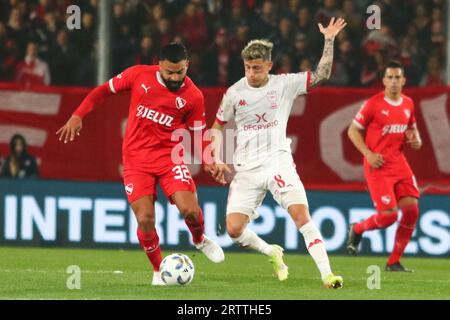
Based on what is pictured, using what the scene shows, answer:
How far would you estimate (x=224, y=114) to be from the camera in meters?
10.4

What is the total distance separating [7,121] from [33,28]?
2.11 metres

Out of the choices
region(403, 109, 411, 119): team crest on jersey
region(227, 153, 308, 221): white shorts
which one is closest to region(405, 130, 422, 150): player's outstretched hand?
region(403, 109, 411, 119): team crest on jersey

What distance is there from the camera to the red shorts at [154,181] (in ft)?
32.7

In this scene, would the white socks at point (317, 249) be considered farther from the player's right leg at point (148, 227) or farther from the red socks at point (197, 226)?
the player's right leg at point (148, 227)

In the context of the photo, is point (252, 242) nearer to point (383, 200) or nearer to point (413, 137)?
point (383, 200)

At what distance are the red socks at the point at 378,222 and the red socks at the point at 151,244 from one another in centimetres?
309

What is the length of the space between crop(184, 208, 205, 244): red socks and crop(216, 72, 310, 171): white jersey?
22.2 inches

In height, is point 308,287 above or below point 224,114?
below

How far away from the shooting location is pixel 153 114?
10.0 metres

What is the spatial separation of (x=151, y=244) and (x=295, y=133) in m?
4.50

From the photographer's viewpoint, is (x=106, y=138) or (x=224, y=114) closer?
(x=224, y=114)
